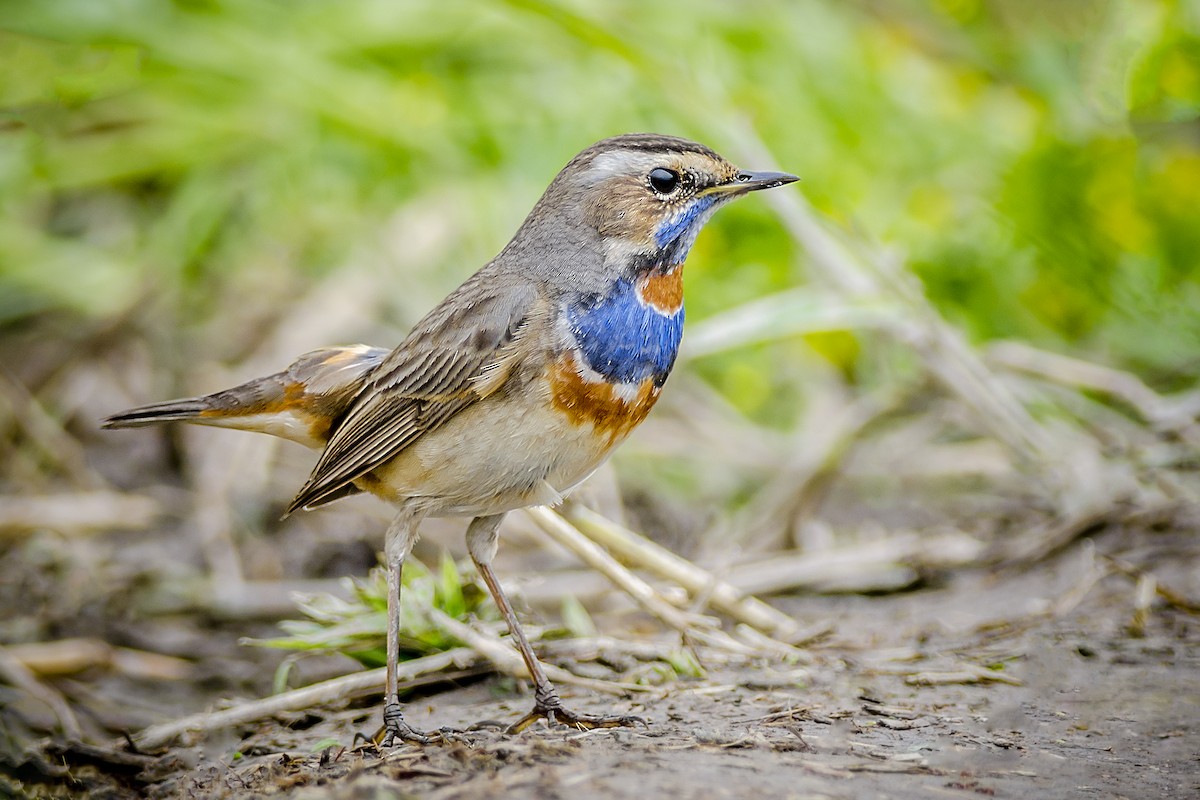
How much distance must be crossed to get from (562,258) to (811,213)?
2706mm

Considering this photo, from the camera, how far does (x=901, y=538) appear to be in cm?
620

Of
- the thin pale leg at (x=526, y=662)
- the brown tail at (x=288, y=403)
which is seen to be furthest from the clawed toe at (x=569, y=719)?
the brown tail at (x=288, y=403)

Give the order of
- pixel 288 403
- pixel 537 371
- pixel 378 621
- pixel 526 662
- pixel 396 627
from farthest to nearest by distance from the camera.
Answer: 1. pixel 288 403
2. pixel 378 621
3. pixel 526 662
4. pixel 396 627
5. pixel 537 371

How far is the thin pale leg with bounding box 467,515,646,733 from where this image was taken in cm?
392

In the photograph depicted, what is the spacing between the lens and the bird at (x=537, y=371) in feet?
13.0

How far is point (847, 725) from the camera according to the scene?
376 centimetres

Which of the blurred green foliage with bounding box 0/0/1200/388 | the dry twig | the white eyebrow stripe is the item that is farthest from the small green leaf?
the blurred green foliage with bounding box 0/0/1200/388

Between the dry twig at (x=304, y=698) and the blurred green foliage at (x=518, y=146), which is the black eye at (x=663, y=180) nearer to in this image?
the dry twig at (x=304, y=698)

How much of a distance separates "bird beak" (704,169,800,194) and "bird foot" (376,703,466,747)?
6.28 feet

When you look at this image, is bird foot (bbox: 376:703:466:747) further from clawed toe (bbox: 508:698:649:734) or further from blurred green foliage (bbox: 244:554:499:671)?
blurred green foliage (bbox: 244:554:499:671)

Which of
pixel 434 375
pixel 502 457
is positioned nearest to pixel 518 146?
pixel 434 375

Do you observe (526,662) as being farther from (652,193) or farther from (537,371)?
(652,193)

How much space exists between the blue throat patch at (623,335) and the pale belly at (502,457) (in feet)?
0.69

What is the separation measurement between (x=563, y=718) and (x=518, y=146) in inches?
212
